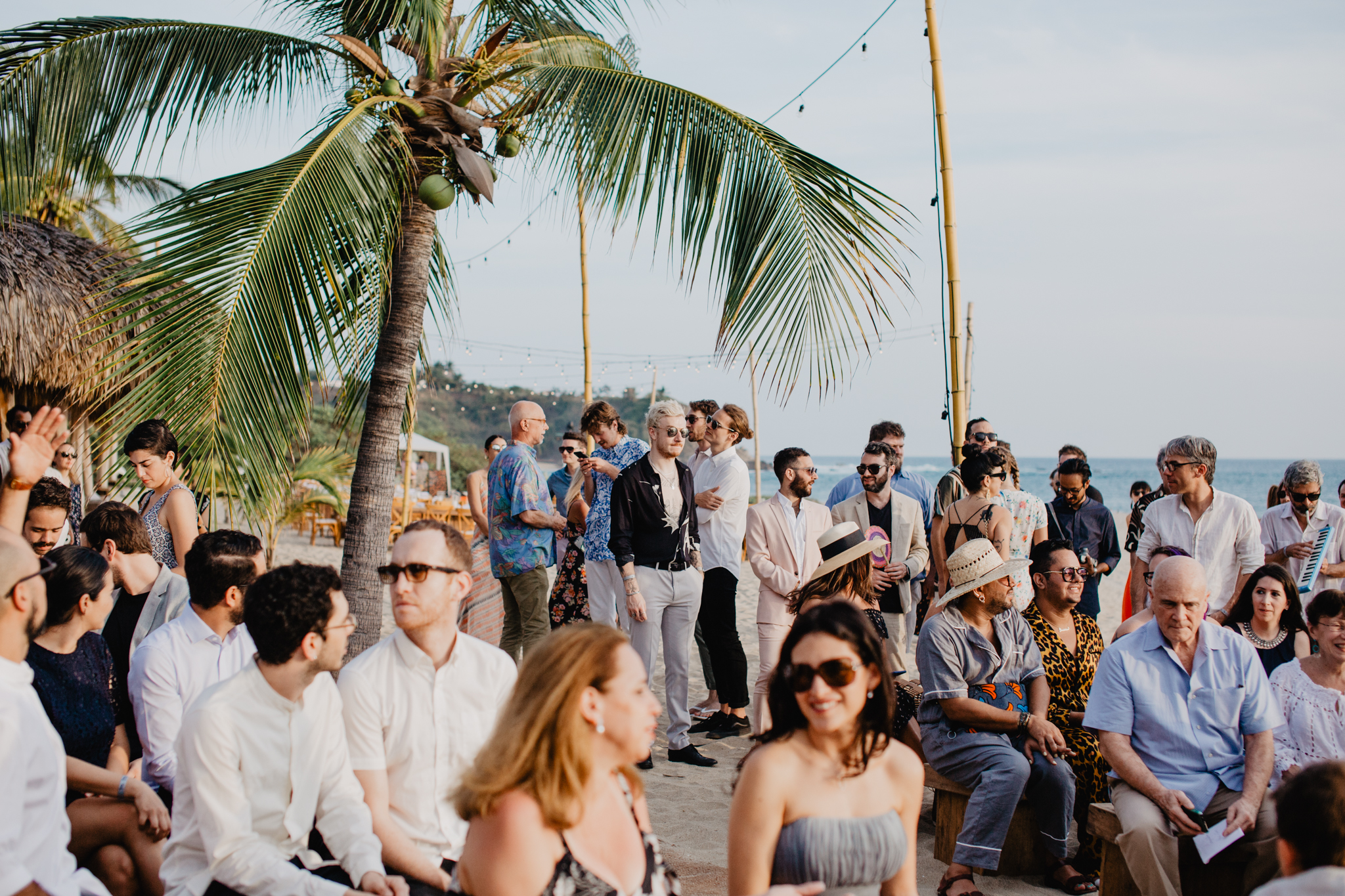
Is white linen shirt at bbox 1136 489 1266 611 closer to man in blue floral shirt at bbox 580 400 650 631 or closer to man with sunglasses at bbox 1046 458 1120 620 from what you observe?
man with sunglasses at bbox 1046 458 1120 620

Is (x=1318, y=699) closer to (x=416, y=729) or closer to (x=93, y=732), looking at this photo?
(x=416, y=729)

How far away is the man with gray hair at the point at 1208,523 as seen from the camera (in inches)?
214

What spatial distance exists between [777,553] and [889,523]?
961 mm

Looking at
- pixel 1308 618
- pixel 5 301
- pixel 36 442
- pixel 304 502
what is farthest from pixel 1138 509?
pixel 304 502

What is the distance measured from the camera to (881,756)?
8.01 ft

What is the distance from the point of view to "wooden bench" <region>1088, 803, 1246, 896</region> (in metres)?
3.60

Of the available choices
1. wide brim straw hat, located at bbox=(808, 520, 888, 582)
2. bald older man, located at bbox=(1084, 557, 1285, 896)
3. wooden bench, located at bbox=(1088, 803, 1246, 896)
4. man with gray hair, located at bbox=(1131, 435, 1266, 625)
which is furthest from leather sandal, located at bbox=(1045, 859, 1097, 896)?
man with gray hair, located at bbox=(1131, 435, 1266, 625)

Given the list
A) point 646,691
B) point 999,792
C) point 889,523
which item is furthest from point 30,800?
point 889,523

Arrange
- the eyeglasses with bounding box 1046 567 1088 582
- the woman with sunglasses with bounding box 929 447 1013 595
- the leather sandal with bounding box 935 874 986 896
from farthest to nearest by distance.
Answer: the woman with sunglasses with bounding box 929 447 1013 595 → the eyeglasses with bounding box 1046 567 1088 582 → the leather sandal with bounding box 935 874 986 896

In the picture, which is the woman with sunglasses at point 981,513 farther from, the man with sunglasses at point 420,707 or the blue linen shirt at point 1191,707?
the man with sunglasses at point 420,707

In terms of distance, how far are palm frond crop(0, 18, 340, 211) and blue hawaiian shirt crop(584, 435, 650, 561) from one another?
3172mm

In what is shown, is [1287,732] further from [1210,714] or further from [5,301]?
[5,301]

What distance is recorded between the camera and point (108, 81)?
5734 millimetres

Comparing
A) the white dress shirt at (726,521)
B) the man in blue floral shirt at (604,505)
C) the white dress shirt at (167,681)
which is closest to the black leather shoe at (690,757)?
the man in blue floral shirt at (604,505)
